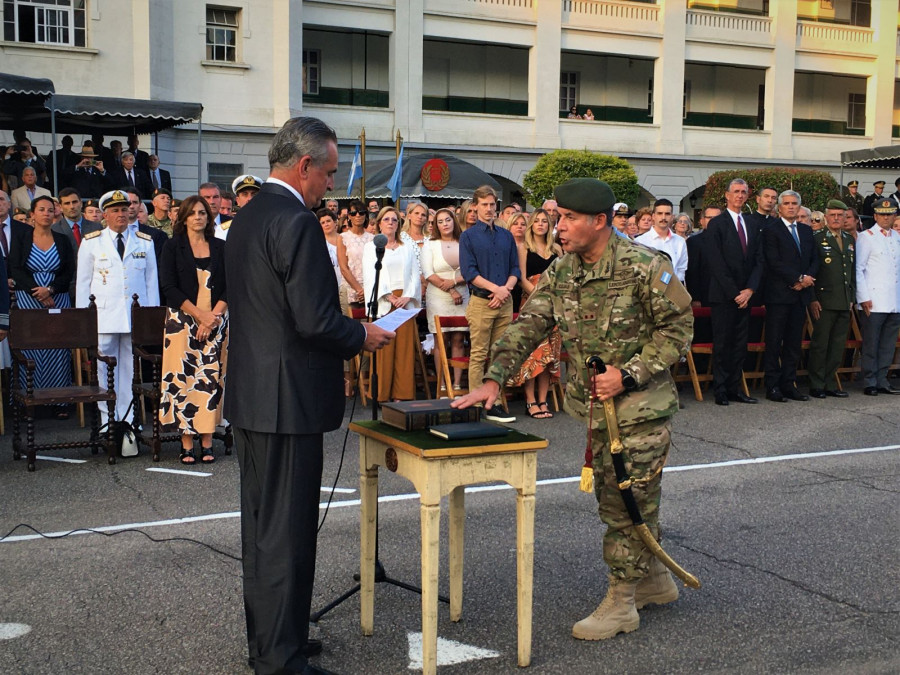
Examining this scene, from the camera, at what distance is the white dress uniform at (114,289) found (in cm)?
969

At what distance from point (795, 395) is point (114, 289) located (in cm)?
820

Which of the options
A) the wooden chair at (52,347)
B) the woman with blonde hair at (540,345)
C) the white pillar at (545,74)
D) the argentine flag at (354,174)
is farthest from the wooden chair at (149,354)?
the white pillar at (545,74)

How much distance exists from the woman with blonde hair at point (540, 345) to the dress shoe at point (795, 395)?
3.36m

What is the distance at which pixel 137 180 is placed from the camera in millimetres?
18750

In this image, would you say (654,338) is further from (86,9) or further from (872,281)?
(86,9)

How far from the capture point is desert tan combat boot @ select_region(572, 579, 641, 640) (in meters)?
4.98

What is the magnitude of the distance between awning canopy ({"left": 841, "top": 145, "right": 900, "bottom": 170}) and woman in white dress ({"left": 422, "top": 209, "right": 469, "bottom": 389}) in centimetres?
1762

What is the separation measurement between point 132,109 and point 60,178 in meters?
2.04

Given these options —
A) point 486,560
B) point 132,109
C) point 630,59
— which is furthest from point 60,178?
point 630,59

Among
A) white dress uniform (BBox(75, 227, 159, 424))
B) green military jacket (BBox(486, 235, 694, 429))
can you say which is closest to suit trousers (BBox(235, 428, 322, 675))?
green military jacket (BBox(486, 235, 694, 429))

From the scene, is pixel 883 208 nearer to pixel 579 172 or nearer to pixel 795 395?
pixel 795 395

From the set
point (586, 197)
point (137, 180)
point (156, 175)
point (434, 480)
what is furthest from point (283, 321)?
point (156, 175)

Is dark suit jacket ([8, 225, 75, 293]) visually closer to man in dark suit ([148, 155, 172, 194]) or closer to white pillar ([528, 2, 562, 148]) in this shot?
man in dark suit ([148, 155, 172, 194])

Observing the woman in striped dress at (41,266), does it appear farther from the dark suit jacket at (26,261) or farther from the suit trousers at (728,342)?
the suit trousers at (728,342)
